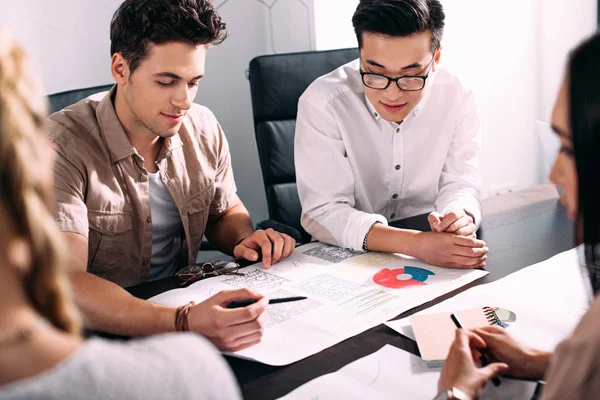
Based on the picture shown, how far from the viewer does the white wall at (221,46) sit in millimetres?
2260

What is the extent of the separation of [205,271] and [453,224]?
0.56 meters

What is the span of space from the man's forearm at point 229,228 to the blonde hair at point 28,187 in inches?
47.6

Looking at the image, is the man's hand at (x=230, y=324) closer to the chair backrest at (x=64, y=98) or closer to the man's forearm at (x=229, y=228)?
the man's forearm at (x=229, y=228)

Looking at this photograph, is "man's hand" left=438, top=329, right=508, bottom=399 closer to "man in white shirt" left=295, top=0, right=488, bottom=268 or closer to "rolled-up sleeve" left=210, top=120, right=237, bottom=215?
"man in white shirt" left=295, top=0, right=488, bottom=268

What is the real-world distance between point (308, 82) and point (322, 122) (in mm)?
363

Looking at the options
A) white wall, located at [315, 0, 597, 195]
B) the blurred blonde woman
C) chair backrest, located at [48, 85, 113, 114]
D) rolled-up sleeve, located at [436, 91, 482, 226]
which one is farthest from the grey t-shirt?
white wall, located at [315, 0, 597, 195]

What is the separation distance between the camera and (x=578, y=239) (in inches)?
32.1

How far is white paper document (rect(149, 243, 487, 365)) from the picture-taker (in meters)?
1.10

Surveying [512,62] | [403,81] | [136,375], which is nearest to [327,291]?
[403,81]

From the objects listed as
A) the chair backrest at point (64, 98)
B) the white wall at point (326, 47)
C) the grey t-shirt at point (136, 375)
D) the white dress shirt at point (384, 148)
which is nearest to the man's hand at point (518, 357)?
the grey t-shirt at point (136, 375)

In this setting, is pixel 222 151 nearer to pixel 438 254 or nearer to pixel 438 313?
pixel 438 254

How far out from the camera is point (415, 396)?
92cm

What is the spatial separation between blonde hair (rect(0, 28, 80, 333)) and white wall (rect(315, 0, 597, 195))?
251 centimetres

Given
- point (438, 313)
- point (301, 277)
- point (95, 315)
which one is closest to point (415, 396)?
point (438, 313)
